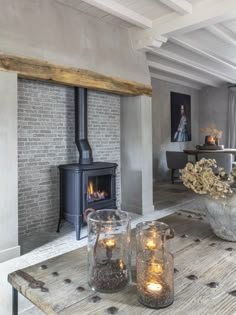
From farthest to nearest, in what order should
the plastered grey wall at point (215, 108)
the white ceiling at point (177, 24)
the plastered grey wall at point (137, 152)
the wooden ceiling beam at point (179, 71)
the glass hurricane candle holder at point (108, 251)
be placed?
the plastered grey wall at point (215, 108) → the wooden ceiling beam at point (179, 71) → the plastered grey wall at point (137, 152) → the white ceiling at point (177, 24) → the glass hurricane candle holder at point (108, 251)

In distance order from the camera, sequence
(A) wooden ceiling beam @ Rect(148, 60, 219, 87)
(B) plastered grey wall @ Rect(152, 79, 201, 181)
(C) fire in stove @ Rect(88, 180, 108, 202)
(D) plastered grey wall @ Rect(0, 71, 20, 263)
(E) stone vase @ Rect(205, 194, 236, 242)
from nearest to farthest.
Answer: (E) stone vase @ Rect(205, 194, 236, 242)
(D) plastered grey wall @ Rect(0, 71, 20, 263)
(C) fire in stove @ Rect(88, 180, 108, 202)
(A) wooden ceiling beam @ Rect(148, 60, 219, 87)
(B) plastered grey wall @ Rect(152, 79, 201, 181)

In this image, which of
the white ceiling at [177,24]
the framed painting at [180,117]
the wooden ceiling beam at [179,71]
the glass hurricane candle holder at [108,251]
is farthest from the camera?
the framed painting at [180,117]

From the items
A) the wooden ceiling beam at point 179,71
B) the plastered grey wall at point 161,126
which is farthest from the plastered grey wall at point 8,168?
the plastered grey wall at point 161,126

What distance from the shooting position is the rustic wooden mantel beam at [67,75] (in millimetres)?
2687

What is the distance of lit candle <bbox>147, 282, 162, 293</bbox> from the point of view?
1.00 m

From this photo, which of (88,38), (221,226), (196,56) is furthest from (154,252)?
(196,56)

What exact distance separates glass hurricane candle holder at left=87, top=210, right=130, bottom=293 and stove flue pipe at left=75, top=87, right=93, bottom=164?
2.27m

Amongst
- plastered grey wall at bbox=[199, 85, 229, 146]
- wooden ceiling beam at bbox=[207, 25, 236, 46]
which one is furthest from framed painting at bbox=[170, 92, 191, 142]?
wooden ceiling beam at bbox=[207, 25, 236, 46]

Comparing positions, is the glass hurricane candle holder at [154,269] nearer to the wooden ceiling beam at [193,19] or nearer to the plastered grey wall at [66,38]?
the plastered grey wall at [66,38]

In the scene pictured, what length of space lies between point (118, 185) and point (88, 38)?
225 cm

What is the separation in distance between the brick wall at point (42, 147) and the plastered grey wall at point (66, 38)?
0.49m

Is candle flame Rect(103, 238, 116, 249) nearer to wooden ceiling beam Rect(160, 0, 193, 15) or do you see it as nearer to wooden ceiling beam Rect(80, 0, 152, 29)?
wooden ceiling beam Rect(80, 0, 152, 29)

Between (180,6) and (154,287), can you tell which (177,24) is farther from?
(154,287)

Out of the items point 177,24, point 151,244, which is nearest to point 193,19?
point 177,24
